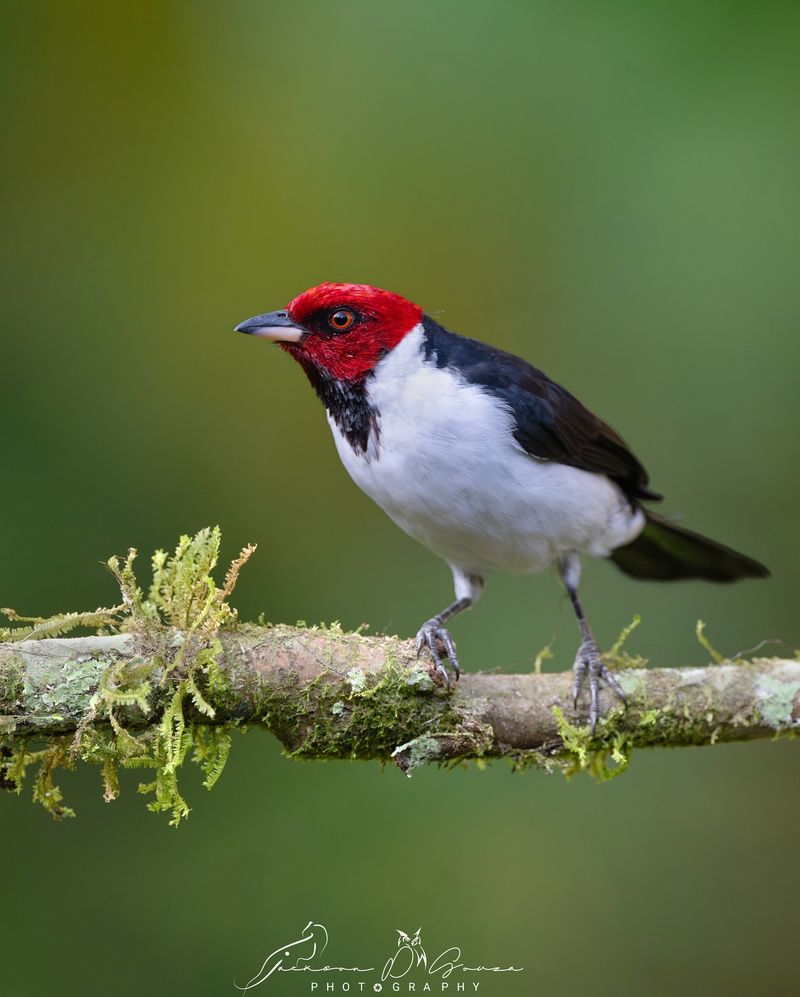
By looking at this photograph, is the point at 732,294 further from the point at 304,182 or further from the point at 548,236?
the point at 304,182

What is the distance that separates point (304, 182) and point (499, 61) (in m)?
1.11

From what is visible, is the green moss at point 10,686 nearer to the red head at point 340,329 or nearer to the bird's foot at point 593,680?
the red head at point 340,329

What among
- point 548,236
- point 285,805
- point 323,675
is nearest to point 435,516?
point 323,675

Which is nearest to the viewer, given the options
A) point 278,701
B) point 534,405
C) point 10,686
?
point 10,686

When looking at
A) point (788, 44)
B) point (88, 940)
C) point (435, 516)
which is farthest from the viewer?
point (788, 44)

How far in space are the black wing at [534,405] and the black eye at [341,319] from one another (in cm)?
27

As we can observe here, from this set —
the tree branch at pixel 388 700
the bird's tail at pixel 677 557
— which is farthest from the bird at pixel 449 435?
the bird's tail at pixel 677 557

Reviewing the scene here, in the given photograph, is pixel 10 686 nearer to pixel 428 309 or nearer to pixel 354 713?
pixel 354 713

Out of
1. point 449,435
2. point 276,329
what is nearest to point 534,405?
point 449,435

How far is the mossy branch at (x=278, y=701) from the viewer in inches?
97.3

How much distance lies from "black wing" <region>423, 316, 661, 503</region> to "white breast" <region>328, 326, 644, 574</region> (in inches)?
1.8

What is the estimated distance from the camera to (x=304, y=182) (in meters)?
5.32

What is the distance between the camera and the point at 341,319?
3.38 m

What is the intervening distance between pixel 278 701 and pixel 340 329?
50.6 inches
